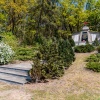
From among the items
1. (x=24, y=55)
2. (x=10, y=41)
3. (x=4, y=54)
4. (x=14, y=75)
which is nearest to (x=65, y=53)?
(x=14, y=75)

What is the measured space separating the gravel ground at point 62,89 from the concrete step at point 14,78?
0.38 metres

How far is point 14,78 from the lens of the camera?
24.3ft

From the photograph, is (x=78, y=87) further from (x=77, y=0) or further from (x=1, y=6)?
(x=77, y=0)

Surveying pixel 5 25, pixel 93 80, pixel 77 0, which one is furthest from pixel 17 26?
pixel 93 80

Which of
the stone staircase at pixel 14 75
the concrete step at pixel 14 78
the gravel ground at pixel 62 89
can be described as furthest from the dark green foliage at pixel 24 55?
the gravel ground at pixel 62 89

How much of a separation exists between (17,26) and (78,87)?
17569 millimetres

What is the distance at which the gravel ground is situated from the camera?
17.7ft

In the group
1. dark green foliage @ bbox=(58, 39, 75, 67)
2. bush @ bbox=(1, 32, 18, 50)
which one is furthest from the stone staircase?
bush @ bbox=(1, 32, 18, 50)

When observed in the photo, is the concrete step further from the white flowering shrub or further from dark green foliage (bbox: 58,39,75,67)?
dark green foliage (bbox: 58,39,75,67)

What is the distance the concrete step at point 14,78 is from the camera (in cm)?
701

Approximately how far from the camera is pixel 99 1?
1043 inches

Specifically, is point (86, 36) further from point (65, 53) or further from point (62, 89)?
point (62, 89)

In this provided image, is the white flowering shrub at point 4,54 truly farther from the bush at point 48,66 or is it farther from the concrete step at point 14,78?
the bush at point 48,66

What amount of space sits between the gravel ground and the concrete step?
0.38 m
